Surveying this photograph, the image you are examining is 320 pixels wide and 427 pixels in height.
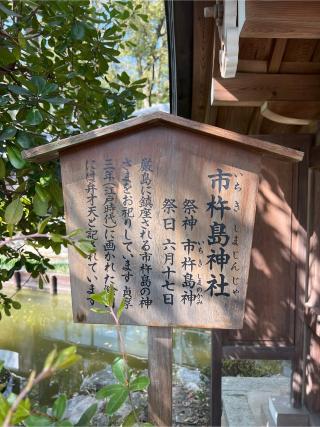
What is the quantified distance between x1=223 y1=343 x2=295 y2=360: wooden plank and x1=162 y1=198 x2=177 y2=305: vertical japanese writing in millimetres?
1430

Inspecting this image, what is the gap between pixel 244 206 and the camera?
1413 millimetres

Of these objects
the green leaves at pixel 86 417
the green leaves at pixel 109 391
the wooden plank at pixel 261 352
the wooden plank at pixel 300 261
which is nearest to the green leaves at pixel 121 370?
the green leaves at pixel 109 391

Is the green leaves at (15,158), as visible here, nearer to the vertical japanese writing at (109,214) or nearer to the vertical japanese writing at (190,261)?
Result: the vertical japanese writing at (109,214)

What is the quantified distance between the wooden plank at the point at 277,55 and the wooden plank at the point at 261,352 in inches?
68.5

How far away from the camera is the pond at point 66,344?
6.11 m

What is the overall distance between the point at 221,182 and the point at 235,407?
8.53 ft

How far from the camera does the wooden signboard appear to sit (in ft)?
4.61

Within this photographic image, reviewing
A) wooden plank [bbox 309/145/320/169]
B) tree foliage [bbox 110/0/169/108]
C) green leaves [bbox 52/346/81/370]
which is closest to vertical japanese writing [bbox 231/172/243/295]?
green leaves [bbox 52/346/81/370]

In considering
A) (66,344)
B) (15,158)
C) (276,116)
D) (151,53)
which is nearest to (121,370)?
(15,158)

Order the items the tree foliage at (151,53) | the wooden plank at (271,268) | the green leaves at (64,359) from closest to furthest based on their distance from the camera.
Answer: the green leaves at (64,359)
the wooden plank at (271,268)
the tree foliage at (151,53)

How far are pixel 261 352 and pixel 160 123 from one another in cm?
188

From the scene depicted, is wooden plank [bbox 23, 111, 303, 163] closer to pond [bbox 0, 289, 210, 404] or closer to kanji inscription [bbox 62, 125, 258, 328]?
kanji inscription [bbox 62, 125, 258, 328]

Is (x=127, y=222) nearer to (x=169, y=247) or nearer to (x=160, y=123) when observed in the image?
(x=169, y=247)

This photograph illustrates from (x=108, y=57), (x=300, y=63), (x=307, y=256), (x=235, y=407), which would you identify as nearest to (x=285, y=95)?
Answer: (x=300, y=63)
